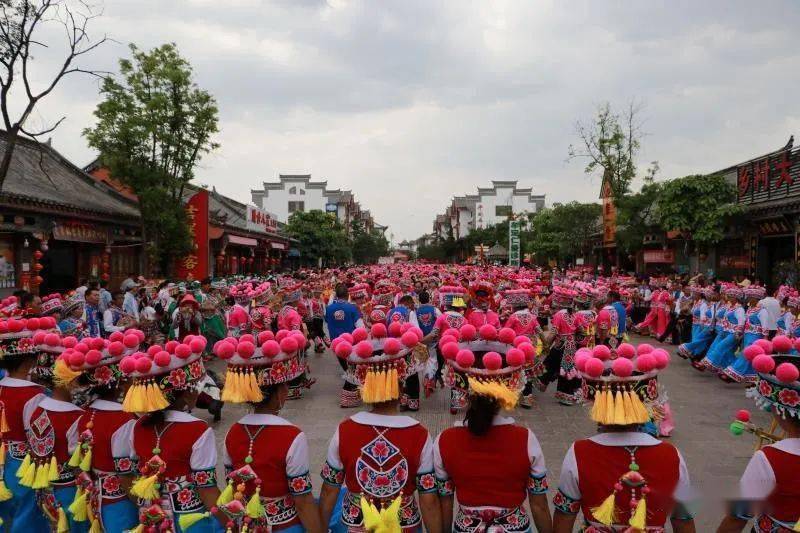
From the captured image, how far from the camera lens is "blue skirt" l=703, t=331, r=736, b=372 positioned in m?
9.48

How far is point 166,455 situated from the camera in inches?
109

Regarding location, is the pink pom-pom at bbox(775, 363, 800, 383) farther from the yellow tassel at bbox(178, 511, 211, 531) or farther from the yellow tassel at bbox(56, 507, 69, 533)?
the yellow tassel at bbox(56, 507, 69, 533)

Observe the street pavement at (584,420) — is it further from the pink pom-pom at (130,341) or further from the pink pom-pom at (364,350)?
the pink pom-pom at (364,350)

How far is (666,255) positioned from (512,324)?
17.7 meters

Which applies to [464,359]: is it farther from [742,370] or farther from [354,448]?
[742,370]

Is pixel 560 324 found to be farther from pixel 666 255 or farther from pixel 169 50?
pixel 666 255

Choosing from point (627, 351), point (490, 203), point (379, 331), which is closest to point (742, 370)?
point (627, 351)

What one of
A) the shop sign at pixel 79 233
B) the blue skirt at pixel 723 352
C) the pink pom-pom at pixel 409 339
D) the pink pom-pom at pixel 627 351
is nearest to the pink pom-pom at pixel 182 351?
the pink pom-pom at pixel 409 339

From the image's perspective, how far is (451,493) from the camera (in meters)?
2.63

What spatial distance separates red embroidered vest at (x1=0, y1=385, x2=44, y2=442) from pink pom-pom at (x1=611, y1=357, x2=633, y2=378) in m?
3.49

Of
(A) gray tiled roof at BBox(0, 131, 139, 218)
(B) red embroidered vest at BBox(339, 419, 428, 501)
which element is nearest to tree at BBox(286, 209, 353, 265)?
(A) gray tiled roof at BBox(0, 131, 139, 218)

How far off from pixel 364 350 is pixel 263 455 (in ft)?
2.28

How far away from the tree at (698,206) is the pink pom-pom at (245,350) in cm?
1785

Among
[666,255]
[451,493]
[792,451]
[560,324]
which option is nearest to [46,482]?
[451,493]
